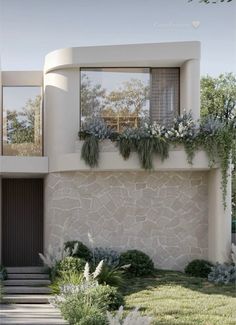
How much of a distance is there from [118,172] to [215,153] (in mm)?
2384

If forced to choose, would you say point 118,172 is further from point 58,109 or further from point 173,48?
point 173,48

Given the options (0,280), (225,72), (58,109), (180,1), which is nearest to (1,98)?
(58,109)

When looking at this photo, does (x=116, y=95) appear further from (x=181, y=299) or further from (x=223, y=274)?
(x=181, y=299)

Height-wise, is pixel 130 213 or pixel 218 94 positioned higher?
pixel 218 94

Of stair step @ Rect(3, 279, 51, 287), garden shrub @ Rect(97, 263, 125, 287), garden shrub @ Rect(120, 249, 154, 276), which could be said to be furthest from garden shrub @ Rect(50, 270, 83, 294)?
garden shrub @ Rect(120, 249, 154, 276)

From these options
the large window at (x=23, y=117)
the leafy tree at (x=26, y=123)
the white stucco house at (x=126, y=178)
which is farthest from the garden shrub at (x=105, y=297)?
the leafy tree at (x=26, y=123)

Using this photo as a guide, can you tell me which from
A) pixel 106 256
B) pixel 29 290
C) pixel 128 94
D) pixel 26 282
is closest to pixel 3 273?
pixel 26 282

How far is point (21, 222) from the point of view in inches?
656

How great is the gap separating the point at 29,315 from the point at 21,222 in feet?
21.2

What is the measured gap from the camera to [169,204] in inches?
572

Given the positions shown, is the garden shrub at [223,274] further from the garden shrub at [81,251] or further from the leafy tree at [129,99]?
the leafy tree at [129,99]

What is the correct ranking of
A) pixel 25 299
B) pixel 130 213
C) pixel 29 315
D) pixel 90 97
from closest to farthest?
pixel 29 315, pixel 25 299, pixel 130 213, pixel 90 97

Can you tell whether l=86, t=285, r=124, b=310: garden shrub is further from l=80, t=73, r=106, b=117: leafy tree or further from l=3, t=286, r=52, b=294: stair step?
l=80, t=73, r=106, b=117: leafy tree

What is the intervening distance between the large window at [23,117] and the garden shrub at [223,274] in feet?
17.2
